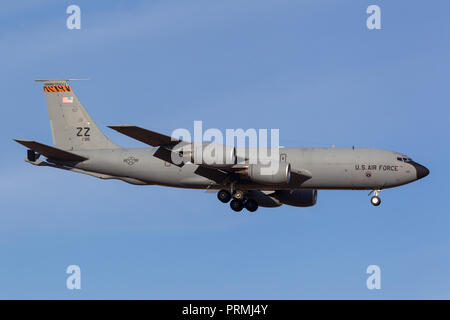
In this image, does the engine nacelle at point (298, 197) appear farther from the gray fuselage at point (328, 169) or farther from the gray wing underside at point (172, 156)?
the gray wing underside at point (172, 156)

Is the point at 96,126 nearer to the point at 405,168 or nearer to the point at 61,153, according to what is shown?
the point at 61,153

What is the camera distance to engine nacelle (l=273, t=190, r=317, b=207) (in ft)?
230

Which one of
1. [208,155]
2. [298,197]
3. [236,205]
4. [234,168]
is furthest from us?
[298,197]

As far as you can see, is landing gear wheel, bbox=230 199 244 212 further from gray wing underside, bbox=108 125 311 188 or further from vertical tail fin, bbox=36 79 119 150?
vertical tail fin, bbox=36 79 119 150

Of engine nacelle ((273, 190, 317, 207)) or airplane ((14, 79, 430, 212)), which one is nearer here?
airplane ((14, 79, 430, 212))

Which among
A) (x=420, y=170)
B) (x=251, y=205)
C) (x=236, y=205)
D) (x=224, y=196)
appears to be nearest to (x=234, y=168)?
(x=224, y=196)

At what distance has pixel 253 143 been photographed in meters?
65.4

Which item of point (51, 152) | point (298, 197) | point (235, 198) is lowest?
point (235, 198)

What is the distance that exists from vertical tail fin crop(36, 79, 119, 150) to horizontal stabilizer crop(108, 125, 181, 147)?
6795 mm

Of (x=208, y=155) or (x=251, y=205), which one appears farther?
(x=251, y=205)

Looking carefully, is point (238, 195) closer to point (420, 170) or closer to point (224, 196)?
point (224, 196)

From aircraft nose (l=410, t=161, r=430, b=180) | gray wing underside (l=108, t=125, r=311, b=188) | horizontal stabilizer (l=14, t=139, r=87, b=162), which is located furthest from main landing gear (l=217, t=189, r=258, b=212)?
aircraft nose (l=410, t=161, r=430, b=180)

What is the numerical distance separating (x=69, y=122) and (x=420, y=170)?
25.2 m

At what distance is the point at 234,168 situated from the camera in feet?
209
